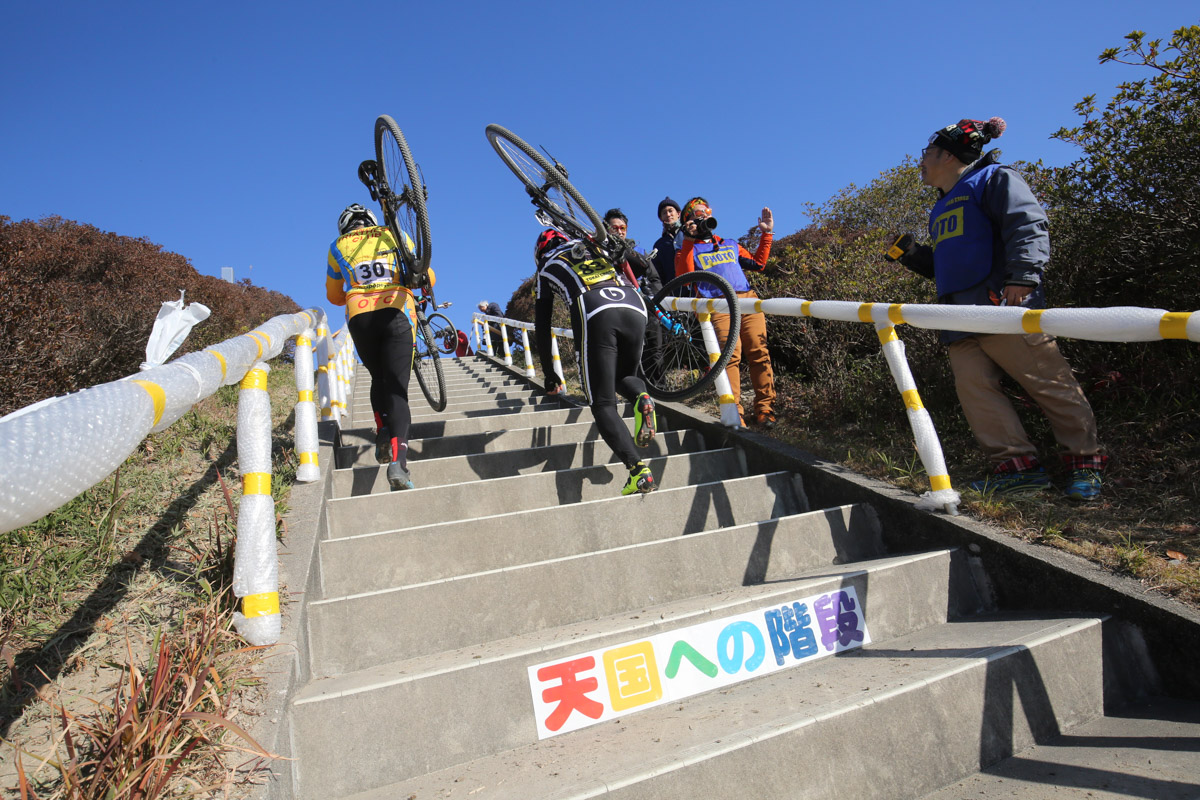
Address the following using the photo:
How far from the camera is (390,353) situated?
3.90m

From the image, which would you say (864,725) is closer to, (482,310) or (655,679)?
(655,679)

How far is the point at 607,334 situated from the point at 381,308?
1.34 metres

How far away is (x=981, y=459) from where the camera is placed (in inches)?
143

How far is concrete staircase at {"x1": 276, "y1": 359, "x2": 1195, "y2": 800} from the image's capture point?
5.93 ft

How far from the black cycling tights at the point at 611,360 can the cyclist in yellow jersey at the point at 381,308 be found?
1.06 meters

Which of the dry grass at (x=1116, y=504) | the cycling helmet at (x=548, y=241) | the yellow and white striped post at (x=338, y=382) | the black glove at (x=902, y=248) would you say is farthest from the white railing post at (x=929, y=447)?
the yellow and white striped post at (x=338, y=382)

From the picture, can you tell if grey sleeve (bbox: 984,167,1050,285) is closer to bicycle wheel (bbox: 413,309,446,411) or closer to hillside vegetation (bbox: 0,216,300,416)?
bicycle wheel (bbox: 413,309,446,411)

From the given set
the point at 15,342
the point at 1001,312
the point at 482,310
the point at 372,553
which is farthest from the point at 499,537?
the point at 482,310

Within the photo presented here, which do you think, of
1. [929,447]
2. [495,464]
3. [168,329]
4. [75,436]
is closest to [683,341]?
[495,464]

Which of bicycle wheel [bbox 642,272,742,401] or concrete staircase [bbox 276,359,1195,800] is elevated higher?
bicycle wheel [bbox 642,272,742,401]

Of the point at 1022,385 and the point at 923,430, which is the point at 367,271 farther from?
the point at 1022,385

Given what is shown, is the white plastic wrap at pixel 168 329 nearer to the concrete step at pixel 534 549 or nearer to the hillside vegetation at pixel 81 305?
the concrete step at pixel 534 549

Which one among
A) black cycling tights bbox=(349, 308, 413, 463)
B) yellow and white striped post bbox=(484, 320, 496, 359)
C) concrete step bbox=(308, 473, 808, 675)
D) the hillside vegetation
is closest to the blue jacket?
concrete step bbox=(308, 473, 808, 675)

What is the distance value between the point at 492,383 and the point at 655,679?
7311mm
